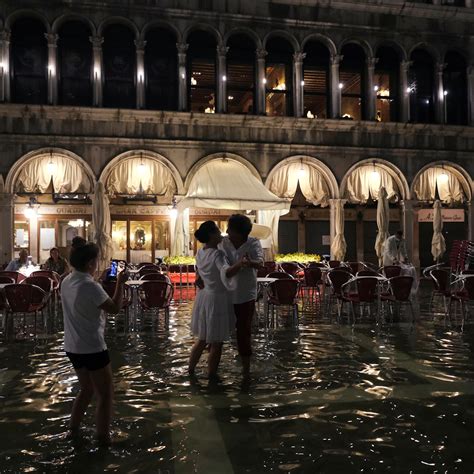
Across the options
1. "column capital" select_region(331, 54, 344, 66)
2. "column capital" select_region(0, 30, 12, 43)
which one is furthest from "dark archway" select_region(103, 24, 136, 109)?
"column capital" select_region(331, 54, 344, 66)

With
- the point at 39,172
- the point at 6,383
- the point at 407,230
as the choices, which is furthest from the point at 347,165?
the point at 6,383

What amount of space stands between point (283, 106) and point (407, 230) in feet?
22.5

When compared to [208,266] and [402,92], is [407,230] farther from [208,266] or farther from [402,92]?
[208,266]

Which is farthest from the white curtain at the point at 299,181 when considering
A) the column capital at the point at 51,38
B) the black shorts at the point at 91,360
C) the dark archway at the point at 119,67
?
the black shorts at the point at 91,360

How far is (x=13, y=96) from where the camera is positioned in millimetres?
17922

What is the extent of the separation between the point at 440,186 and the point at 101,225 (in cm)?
1350

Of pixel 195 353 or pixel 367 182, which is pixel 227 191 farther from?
pixel 195 353

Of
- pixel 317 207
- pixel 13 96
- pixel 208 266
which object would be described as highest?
pixel 13 96

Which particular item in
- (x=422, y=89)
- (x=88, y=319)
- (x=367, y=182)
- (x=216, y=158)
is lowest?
(x=88, y=319)

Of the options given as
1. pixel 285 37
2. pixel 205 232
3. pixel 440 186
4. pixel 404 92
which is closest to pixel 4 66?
pixel 285 37

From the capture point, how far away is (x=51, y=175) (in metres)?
17.6

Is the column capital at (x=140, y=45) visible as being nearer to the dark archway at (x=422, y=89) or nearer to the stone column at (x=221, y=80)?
the stone column at (x=221, y=80)

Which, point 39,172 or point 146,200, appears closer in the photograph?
point 39,172

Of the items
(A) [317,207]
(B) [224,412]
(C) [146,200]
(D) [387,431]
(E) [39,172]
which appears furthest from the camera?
(A) [317,207]
